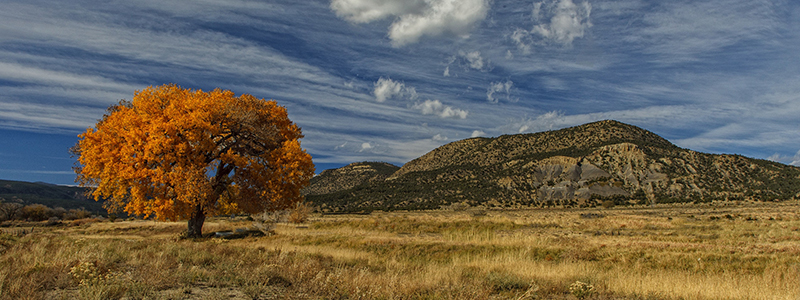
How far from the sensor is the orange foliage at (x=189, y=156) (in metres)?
17.9

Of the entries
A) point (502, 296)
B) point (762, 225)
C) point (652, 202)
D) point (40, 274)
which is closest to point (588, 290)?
point (502, 296)

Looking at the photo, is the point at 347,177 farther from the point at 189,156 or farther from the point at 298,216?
the point at 189,156

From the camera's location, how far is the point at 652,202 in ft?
217

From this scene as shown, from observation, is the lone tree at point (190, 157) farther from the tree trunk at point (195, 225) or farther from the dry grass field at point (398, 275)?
the dry grass field at point (398, 275)

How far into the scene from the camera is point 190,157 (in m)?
18.9

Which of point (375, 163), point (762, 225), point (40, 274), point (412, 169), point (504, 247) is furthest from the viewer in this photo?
point (375, 163)

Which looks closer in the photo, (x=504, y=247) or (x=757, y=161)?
(x=504, y=247)

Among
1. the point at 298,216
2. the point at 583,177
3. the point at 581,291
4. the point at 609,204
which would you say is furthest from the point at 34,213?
the point at 583,177

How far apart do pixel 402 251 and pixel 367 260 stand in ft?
12.7

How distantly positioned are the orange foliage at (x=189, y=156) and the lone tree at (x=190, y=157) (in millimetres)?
42

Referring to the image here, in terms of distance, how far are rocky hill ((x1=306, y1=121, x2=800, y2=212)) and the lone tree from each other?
2158 inches

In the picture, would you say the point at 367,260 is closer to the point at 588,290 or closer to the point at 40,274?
the point at 588,290

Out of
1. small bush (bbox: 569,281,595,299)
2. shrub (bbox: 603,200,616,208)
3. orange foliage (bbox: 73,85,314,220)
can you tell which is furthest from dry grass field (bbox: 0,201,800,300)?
shrub (bbox: 603,200,616,208)

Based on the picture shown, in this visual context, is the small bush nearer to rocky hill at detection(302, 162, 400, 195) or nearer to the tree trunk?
the tree trunk
